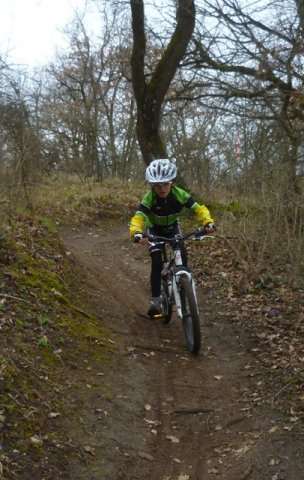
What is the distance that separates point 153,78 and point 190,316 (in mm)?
9059

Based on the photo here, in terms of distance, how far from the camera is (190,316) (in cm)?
620

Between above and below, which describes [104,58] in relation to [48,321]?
above

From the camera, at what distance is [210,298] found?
8594 mm

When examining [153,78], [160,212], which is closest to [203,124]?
[153,78]

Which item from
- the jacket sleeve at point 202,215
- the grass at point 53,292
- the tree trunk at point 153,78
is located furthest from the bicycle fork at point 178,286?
the tree trunk at point 153,78

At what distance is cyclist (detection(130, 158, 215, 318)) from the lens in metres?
6.54

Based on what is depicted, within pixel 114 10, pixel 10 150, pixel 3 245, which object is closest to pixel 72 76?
pixel 114 10

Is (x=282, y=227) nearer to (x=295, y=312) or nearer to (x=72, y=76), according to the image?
(x=295, y=312)

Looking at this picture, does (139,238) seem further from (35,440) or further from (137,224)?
(35,440)

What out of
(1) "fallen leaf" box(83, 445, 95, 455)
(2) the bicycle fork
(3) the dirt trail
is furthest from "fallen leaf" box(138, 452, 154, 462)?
(2) the bicycle fork

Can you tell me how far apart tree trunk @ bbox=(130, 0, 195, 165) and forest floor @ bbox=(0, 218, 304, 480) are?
6.18 metres

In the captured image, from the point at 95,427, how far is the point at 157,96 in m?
10.5

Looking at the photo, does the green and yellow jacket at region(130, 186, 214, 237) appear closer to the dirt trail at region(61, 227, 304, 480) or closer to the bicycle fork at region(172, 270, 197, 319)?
the bicycle fork at region(172, 270, 197, 319)

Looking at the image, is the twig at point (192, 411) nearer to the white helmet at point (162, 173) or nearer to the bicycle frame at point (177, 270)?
the bicycle frame at point (177, 270)
